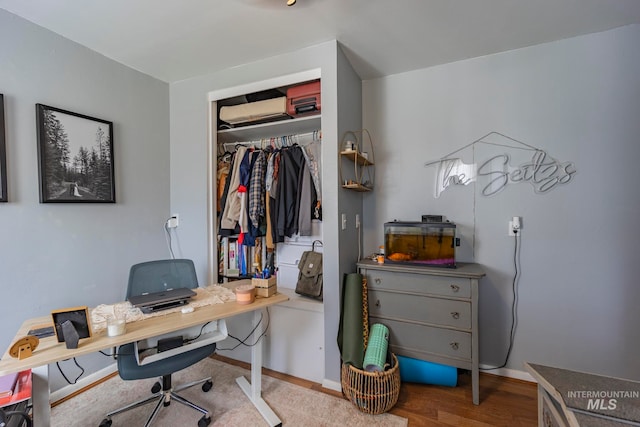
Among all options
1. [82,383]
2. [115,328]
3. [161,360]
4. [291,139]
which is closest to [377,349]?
[161,360]

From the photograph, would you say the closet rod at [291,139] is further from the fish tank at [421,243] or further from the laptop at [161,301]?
the laptop at [161,301]

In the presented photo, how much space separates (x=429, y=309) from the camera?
1891 millimetres

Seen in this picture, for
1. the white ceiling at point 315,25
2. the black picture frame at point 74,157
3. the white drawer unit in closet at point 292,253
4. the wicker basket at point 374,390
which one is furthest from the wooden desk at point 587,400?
the black picture frame at point 74,157

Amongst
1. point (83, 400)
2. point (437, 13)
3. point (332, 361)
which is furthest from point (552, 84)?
point (83, 400)

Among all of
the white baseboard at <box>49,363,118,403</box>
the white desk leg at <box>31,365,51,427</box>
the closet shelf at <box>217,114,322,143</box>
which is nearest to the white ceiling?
the closet shelf at <box>217,114,322,143</box>

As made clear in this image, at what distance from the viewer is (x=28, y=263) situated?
67.6 inches

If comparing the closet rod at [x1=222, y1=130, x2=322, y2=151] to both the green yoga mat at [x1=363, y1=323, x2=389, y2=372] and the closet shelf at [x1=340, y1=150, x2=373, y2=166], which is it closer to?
the closet shelf at [x1=340, y1=150, x2=373, y2=166]

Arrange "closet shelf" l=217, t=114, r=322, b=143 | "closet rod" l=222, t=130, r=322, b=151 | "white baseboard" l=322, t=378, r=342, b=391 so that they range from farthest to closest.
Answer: "closet rod" l=222, t=130, r=322, b=151 < "closet shelf" l=217, t=114, r=322, b=143 < "white baseboard" l=322, t=378, r=342, b=391

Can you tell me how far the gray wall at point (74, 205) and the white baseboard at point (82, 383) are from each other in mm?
57

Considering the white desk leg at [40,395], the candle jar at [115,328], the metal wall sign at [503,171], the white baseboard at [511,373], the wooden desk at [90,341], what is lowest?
the white baseboard at [511,373]

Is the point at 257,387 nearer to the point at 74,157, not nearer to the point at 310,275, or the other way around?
the point at 310,275

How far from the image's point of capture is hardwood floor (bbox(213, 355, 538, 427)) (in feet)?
5.40

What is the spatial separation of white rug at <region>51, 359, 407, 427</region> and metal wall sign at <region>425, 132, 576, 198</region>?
1.74 m

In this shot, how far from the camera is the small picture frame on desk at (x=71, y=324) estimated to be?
1049 millimetres
